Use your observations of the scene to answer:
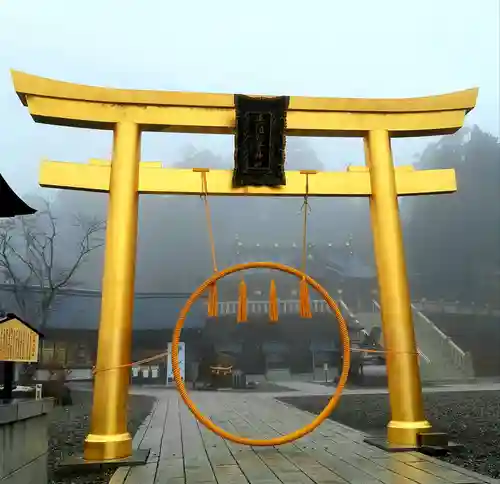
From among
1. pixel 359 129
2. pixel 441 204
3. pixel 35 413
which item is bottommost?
pixel 35 413

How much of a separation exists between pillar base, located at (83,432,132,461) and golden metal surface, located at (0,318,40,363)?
117 cm

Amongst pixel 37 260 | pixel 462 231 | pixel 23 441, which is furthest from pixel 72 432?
pixel 462 231

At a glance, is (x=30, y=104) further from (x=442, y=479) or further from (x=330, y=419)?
(x=330, y=419)

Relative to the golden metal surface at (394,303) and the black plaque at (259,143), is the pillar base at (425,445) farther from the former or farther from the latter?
the black plaque at (259,143)

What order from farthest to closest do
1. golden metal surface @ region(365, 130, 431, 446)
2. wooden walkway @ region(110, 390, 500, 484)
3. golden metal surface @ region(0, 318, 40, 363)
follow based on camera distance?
golden metal surface @ region(365, 130, 431, 446) < wooden walkway @ region(110, 390, 500, 484) < golden metal surface @ region(0, 318, 40, 363)

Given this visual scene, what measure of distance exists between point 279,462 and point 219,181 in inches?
119

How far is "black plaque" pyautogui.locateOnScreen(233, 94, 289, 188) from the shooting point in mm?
5516

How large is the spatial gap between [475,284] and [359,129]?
3332cm

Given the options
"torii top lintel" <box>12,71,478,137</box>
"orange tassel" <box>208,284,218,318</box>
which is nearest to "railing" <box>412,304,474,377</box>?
"torii top lintel" <box>12,71,478,137</box>

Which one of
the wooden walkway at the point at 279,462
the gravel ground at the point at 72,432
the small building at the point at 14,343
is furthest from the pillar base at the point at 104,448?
the small building at the point at 14,343

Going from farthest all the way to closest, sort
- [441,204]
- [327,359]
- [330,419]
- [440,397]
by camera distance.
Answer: [441,204] < [327,359] < [440,397] < [330,419]

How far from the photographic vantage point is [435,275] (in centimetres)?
3666

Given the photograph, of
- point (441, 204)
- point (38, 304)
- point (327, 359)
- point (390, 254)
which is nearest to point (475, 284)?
point (441, 204)

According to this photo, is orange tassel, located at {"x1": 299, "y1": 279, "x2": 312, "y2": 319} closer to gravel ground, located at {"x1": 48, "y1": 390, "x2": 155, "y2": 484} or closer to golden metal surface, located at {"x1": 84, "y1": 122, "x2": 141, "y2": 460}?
golden metal surface, located at {"x1": 84, "y1": 122, "x2": 141, "y2": 460}
